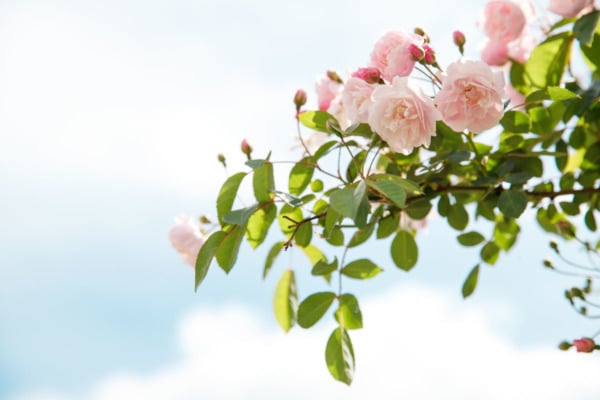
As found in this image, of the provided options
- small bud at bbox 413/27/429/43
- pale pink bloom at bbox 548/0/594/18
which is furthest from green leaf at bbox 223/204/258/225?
pale pink bloom at bbox 548/0/594/18

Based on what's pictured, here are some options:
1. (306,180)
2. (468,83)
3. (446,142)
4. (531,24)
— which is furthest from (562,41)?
(306,180)

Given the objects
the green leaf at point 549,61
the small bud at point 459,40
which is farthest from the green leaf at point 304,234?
the green leaf at point 549,61

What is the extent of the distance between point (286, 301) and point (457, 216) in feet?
1.15

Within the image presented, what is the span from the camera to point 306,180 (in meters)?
1.17

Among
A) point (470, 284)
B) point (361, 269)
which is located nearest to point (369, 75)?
point (361, 269)

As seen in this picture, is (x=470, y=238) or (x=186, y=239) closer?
(x=186, y=239)

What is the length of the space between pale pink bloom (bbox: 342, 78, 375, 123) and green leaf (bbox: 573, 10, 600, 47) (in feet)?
0.99

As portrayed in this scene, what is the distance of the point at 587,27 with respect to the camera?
1.01 metres

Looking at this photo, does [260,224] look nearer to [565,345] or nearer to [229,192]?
[229,192]

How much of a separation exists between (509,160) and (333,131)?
1.07 feet

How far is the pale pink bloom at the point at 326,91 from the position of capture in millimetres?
1212

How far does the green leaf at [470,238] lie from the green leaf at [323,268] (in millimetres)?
341

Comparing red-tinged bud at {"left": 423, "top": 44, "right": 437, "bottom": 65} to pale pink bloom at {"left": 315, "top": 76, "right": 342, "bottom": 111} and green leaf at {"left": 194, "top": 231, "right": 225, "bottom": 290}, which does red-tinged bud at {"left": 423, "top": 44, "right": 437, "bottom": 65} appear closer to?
pale pink bloom at {"left": 315, "top": 76, "right": 342, "bottom": 111}

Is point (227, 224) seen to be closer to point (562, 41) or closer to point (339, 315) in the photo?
point (339, 315)
